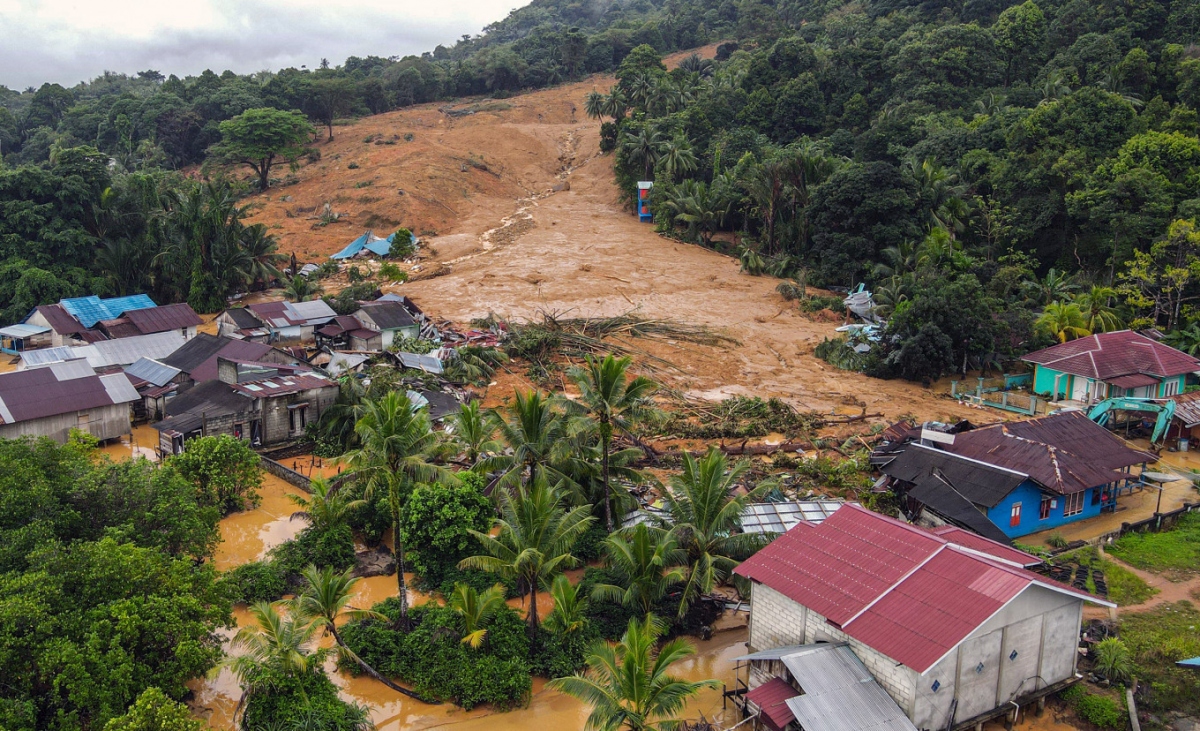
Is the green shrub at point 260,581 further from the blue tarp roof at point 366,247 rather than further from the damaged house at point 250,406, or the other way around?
the blue tarp roof at point 366,247

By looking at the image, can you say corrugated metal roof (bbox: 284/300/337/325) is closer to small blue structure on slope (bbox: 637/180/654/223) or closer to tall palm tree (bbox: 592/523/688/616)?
tall palm tree (bbox: 592/523/688/616)

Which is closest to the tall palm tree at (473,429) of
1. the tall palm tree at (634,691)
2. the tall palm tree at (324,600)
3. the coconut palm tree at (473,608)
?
the coconut palm tree at (473,608)

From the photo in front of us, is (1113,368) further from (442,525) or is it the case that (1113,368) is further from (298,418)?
(298,418)

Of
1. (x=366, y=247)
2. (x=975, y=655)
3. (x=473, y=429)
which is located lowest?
(x=975, y=655)

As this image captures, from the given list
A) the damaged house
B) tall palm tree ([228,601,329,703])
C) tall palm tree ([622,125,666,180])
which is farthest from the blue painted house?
tall palm tree ([622,125,666,180])

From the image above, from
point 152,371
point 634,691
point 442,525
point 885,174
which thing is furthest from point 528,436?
point 885,174

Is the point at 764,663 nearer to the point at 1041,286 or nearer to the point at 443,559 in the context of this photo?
the point at 443,559
